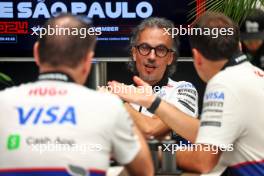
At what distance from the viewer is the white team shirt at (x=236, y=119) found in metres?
2.38

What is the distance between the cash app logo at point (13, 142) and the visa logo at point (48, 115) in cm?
5

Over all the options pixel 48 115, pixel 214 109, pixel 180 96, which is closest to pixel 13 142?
pixel 48 115

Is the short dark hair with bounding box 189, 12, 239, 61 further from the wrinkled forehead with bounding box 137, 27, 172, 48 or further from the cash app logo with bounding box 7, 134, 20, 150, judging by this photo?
the wrinkled forehead with bounding box 137, 27, 172, 48

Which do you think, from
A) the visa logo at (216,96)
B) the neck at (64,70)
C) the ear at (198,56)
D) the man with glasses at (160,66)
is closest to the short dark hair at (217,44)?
the ear at (198,56)

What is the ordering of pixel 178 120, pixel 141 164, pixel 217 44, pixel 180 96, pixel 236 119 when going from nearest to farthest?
1. pixel 141 164
2. pixel 236 119
3. pixel 217 44
4. pixel 178 120
5. pixel 180 96

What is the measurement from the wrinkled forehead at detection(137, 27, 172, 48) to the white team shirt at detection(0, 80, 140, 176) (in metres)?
1.88

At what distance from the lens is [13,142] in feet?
6.09

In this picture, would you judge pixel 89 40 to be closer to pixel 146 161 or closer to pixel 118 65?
pixel 146 161

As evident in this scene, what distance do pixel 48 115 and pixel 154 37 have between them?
199 cm

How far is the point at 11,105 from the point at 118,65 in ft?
9.81

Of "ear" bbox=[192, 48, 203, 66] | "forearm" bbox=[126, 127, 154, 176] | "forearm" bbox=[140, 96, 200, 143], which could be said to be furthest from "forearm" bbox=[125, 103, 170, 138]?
"forearm" bbox=[126, 127, 154, 176]

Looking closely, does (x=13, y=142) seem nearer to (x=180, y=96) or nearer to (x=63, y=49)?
(x=63, y=49)

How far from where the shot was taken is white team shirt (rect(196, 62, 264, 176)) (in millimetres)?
2377

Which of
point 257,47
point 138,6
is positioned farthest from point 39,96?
point 138,6
